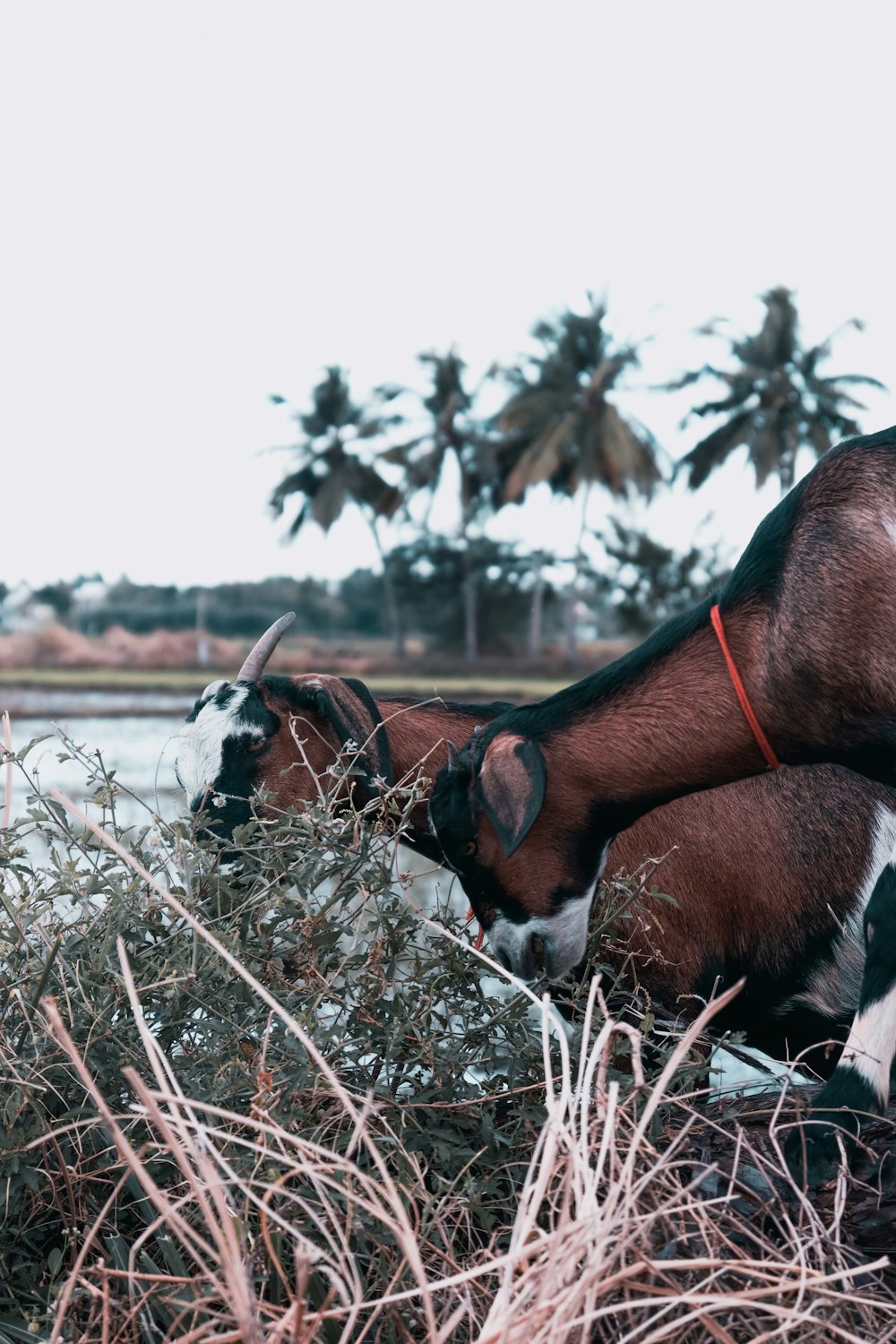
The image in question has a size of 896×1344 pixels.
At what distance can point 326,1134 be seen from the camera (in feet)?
7.27

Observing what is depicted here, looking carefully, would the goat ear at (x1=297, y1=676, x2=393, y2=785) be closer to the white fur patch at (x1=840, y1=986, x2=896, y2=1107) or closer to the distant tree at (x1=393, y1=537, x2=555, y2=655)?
the white fur patch at (x1=840, y1=986, x2=896, y2=1107)

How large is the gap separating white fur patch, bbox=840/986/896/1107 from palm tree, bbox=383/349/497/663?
6360 centimetres

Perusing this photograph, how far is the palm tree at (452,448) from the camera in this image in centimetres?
6594

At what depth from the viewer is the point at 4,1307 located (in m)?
2.05

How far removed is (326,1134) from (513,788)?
1.24 meters

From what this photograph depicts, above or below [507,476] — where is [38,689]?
below

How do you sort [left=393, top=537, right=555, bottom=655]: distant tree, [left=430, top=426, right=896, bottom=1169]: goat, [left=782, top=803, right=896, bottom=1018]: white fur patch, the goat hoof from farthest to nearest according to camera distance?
[left=393, top=537, right=555, bottom=655]: distant tree, [left=782, top=803, right=896, bottom=1018]: white fur patch, [left=430, top=426, right=896, bottom=1169]: goat, the goat hoof

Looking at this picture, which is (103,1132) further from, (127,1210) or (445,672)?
(445,672)

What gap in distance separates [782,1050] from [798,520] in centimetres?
159

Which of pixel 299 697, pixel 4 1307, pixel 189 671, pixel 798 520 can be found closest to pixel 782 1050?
pixel 798 520

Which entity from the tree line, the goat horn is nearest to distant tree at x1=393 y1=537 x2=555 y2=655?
the tree line

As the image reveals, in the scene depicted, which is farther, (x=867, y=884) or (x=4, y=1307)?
(x=867, y=884)

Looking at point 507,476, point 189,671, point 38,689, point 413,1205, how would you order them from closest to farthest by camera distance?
1. point 413,1205
2. point 38,689
3. point 189,671
4. point 507,476

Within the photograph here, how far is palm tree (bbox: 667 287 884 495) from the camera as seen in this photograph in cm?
5753
